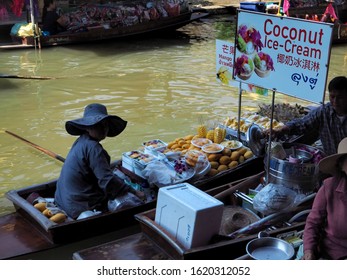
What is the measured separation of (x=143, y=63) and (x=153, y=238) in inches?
378

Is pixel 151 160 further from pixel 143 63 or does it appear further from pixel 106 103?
pixel 143 63

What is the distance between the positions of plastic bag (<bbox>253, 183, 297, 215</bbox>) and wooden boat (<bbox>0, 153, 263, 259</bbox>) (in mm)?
1090

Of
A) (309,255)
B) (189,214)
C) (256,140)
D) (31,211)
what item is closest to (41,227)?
(31,211)

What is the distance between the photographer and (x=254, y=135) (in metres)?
4.88

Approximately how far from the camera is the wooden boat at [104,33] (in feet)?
45.4

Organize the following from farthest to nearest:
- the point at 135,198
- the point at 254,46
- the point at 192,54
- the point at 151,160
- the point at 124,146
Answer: the point at 192,54, the point at 124,146, the point at 151,160, the point at 135,198, the point at 254,46

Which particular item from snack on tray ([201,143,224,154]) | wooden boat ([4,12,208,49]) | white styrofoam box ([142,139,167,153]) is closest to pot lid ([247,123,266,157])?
snack on tray ([201,143,224,154])

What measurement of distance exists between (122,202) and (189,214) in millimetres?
1281

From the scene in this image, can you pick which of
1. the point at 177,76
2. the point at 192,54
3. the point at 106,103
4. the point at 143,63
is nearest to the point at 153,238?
the point at 106,103

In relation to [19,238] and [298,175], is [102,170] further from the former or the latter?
[298,175]

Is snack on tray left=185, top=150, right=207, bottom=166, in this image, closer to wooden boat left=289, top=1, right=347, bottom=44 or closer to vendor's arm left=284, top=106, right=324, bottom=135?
vendor's arm left=284, top=106, right=324, bottom=135

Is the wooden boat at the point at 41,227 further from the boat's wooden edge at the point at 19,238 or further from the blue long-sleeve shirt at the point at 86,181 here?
the blue long-sleeve shirt at the point at 86,181

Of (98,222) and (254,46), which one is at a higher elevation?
(254,46)

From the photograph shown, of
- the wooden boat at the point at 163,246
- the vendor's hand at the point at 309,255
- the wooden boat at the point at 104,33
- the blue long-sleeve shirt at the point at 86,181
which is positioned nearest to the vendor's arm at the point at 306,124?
the wooden boat at the point at 163,246
